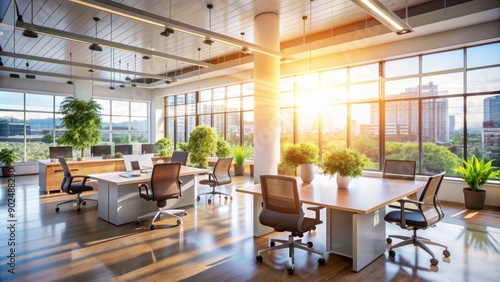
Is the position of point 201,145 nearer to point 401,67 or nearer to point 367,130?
point 367,130

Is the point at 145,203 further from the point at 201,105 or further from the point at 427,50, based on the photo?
the point at 201,105

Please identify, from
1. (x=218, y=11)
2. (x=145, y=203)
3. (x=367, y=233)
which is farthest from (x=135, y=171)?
(x=367, y=233)

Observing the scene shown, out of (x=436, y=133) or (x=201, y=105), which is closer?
(x=436, y=133)

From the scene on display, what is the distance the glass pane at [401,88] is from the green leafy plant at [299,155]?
168 inches

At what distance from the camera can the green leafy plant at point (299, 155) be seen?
4.08 metres

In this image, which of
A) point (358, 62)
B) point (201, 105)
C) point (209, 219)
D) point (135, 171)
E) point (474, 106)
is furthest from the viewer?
point (201, 105)

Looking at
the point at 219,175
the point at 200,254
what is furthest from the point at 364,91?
the point at 200,254

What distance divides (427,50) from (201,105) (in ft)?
29.2

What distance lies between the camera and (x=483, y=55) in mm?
5984

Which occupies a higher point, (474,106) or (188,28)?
(188,28)

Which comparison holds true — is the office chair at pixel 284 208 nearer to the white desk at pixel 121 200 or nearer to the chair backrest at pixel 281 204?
the chair backrest at pixel 281 204

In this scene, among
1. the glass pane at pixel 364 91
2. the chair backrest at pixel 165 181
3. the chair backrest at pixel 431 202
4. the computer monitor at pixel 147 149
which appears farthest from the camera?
the computer monitor at pixel 147 149

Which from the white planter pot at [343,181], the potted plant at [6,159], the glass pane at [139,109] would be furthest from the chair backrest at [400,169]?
the glass pane at [139,109]

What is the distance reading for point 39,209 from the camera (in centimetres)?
571
